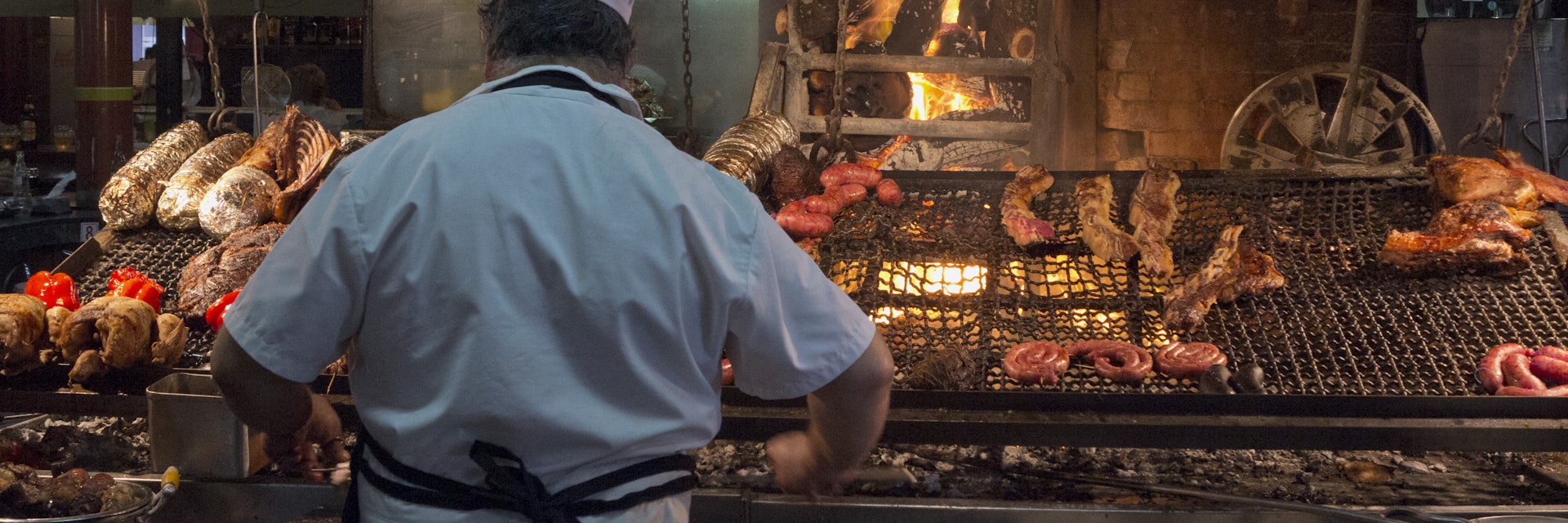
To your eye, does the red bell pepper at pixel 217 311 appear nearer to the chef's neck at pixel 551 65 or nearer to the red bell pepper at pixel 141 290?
the red bell pepper at pixel 141 290

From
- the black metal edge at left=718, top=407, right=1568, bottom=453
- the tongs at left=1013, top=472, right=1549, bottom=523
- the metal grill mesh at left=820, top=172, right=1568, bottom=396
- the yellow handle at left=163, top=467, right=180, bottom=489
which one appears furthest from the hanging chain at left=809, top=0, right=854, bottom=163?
the yellow handle at left=163, top=467, right=180, bottom=489

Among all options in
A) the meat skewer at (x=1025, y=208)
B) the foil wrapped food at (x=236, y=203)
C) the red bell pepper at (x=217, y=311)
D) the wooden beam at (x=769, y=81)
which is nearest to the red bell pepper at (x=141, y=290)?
the red bell pepper at (x=217, y=311)

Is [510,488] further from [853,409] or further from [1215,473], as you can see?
[1215,473]

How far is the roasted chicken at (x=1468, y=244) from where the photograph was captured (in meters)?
3.91

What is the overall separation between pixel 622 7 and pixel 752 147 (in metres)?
3.14

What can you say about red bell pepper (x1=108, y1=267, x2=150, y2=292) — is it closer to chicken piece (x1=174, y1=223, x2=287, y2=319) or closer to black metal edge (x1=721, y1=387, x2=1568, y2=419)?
chicken piece (x1=174, y1=223, x2=287, y2=319)

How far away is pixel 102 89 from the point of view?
1081cm

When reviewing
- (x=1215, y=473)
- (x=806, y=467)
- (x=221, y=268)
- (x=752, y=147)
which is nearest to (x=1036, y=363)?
(x=1215, y=473)

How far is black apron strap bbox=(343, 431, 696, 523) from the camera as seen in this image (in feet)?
5.34

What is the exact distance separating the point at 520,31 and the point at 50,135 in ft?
60.9

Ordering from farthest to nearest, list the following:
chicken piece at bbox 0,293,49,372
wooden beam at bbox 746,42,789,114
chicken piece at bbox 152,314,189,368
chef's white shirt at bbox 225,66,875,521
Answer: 1. wooden beam at bbox 746,42,789,114
2. chicken piece at bbox 152,314,189,368
3. chicken piece at bbox 0,293,49,372
4. chef's white shirt at bbox 225,66,875,521

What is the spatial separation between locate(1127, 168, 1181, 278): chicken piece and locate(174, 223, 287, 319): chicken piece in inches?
137

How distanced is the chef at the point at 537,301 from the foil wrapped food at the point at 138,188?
361 centimetres

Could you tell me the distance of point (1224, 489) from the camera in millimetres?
3418
